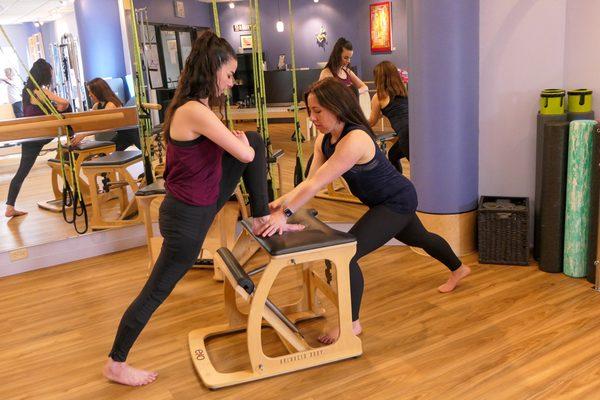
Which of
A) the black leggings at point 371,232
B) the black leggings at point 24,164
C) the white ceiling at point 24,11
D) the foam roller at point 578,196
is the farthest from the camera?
the black leggings at point 24,164

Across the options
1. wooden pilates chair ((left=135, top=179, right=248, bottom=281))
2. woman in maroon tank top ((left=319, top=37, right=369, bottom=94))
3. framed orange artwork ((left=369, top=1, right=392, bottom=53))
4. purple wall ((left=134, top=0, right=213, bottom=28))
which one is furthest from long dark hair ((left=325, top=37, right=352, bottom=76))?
wooden pilates chair ((left=135, top=179, right=248, bottom=281))

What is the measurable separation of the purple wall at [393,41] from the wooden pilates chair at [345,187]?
0.41 metres

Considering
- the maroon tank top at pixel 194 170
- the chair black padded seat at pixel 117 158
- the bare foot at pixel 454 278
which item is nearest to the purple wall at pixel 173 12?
the chair black padded seat at pixel 117 158

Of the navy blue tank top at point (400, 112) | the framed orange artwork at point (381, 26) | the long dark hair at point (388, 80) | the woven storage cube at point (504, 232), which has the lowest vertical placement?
the woven storage cube at point (504, 232)

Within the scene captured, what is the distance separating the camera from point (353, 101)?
2.52 m

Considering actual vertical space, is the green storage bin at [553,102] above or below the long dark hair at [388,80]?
below

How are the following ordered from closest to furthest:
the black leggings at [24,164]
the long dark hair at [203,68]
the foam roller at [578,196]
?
1. the long dark hair at [203,68]
2. the foam roller at [578,196]
3. the black leggings at [24,164]

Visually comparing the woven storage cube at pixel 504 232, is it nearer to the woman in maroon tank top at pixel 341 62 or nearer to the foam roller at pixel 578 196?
the foam roller at pixel 578 196

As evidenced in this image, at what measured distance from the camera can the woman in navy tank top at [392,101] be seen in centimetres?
402

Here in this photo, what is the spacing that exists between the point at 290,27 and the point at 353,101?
1.66m

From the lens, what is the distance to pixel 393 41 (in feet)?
12.8

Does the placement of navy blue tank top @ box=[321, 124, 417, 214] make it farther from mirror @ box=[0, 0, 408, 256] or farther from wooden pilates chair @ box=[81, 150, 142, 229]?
wooden pilates chair @ box=[81, 150, 142, 229]

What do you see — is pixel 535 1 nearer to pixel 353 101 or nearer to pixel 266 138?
pixel 353 101

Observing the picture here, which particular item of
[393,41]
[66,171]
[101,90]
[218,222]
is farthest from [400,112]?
[66,171]
